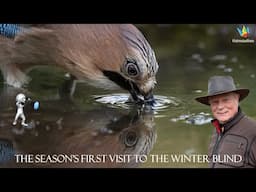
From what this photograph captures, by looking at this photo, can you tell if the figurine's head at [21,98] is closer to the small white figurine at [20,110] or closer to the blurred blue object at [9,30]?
the small white figurine at [20,110]

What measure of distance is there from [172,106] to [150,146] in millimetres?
355

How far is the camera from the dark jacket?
3.92m

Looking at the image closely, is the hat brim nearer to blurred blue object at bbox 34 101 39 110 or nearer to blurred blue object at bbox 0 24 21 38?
blurred blue object at bbox 34 101 39 110

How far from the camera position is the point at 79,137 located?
14.2ft

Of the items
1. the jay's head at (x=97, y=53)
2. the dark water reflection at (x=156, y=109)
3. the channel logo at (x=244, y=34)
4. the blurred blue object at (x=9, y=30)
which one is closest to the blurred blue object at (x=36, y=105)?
the dark water reflection at (x=156, y=109)

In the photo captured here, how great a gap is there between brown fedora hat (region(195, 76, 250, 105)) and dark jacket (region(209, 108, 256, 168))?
0.16 meters

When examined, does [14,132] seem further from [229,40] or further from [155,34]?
[229,40]

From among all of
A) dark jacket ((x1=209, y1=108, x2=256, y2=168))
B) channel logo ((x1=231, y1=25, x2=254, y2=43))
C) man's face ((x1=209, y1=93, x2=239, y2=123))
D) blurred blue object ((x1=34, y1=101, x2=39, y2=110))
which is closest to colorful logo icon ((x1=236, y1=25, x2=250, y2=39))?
channel logo ((x1=231, y1=25, x2=254, y2=43))

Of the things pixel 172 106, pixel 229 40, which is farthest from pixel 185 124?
pixel 229 40

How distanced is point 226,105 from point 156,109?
1.92ft

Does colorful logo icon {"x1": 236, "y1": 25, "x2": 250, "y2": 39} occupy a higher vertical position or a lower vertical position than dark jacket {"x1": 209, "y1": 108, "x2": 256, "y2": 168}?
higher

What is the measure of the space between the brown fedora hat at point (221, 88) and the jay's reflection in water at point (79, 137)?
18.5 inches

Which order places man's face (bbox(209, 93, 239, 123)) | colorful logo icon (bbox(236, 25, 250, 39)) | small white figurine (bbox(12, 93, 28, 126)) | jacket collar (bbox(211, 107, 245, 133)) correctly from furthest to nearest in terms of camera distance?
small white figurine (bbox(12, 93, 28, 126)) < colorful logo icon (bbox(236, 25, 250, 39)) < man's face (bbox(209, 93, 239, 123)) < jacket collar (bbox(211, 107, 245, 133))

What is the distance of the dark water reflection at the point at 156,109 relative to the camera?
4.26m
